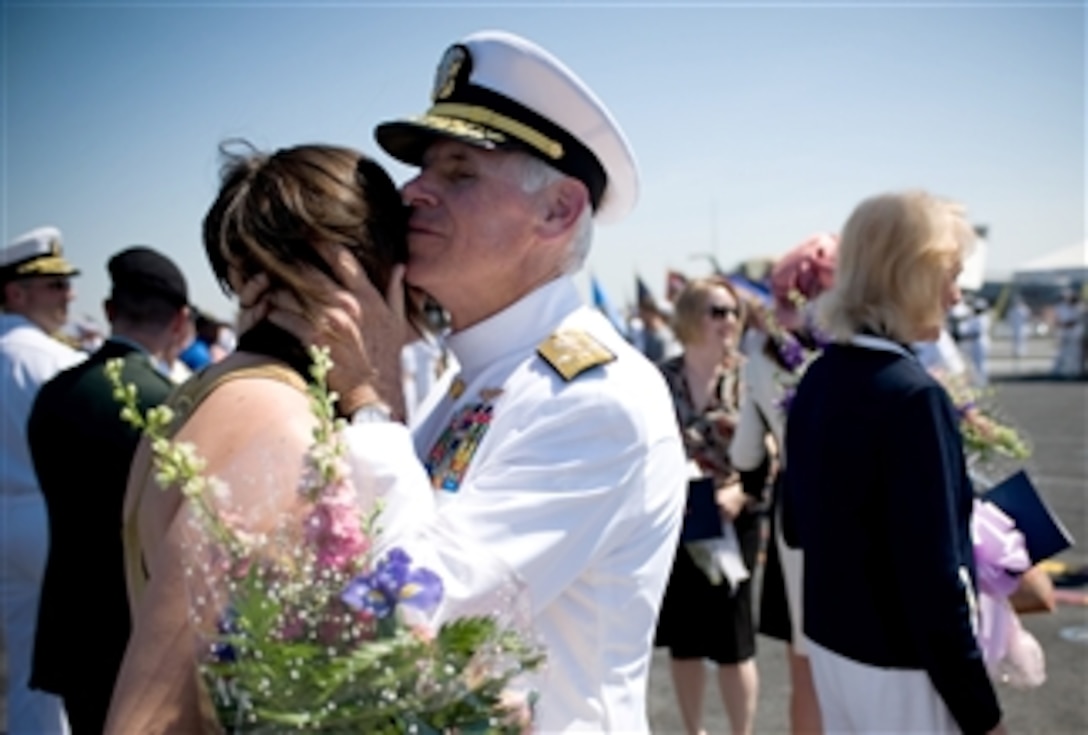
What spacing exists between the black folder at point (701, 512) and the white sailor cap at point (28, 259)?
364cm

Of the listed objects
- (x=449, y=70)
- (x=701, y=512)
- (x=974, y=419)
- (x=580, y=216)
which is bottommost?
(x=701, y=512)

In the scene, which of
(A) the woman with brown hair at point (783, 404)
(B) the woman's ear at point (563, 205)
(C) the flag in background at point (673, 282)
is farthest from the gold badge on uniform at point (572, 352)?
(C) the flag in background at point (673, 282)

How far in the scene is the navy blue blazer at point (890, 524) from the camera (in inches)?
88.7

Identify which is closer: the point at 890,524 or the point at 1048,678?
the point at 890,524

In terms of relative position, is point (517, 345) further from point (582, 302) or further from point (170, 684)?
point (170, 684)

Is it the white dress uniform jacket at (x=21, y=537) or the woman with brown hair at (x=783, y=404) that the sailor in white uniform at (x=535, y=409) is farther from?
the white dress uniform jacket at (x=21, y=537)

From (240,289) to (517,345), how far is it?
55 centimetres

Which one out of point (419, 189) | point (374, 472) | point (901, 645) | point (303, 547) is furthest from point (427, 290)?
point (901, 645)

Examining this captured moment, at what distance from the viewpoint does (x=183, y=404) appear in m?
1.44

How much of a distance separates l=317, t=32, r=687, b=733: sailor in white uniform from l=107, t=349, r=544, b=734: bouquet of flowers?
0.13 meters

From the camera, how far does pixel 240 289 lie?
1529 millimetres

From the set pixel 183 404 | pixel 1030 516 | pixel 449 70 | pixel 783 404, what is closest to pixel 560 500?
pixel 183 404

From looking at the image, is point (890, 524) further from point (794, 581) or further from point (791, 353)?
point (791, 353)

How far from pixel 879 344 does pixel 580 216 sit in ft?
3.53
